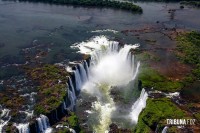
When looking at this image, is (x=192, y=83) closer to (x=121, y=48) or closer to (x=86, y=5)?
(x=121, y=48)

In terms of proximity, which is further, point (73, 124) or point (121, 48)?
point (121, 48)

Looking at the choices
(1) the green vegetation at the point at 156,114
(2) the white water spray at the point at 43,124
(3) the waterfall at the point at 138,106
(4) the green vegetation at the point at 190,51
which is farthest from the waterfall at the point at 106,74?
(4) the green vegetation at the point at 190,51

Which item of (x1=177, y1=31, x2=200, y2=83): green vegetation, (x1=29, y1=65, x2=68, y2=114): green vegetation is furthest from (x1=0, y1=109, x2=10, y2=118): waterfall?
(x1=177, y1=31, x2=200, y2=83): green vegetation

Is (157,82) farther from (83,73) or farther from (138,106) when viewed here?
(83,73)

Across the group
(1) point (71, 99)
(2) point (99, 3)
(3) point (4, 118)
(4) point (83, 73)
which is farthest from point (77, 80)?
(2) point (99, 3)

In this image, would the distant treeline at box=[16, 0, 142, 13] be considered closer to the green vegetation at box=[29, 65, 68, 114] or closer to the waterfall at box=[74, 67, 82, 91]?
the waterfall at box=[74, 67, 82, 91]

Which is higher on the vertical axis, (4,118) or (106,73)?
(106,73)

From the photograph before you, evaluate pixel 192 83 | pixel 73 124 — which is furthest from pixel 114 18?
pixel 73 124
